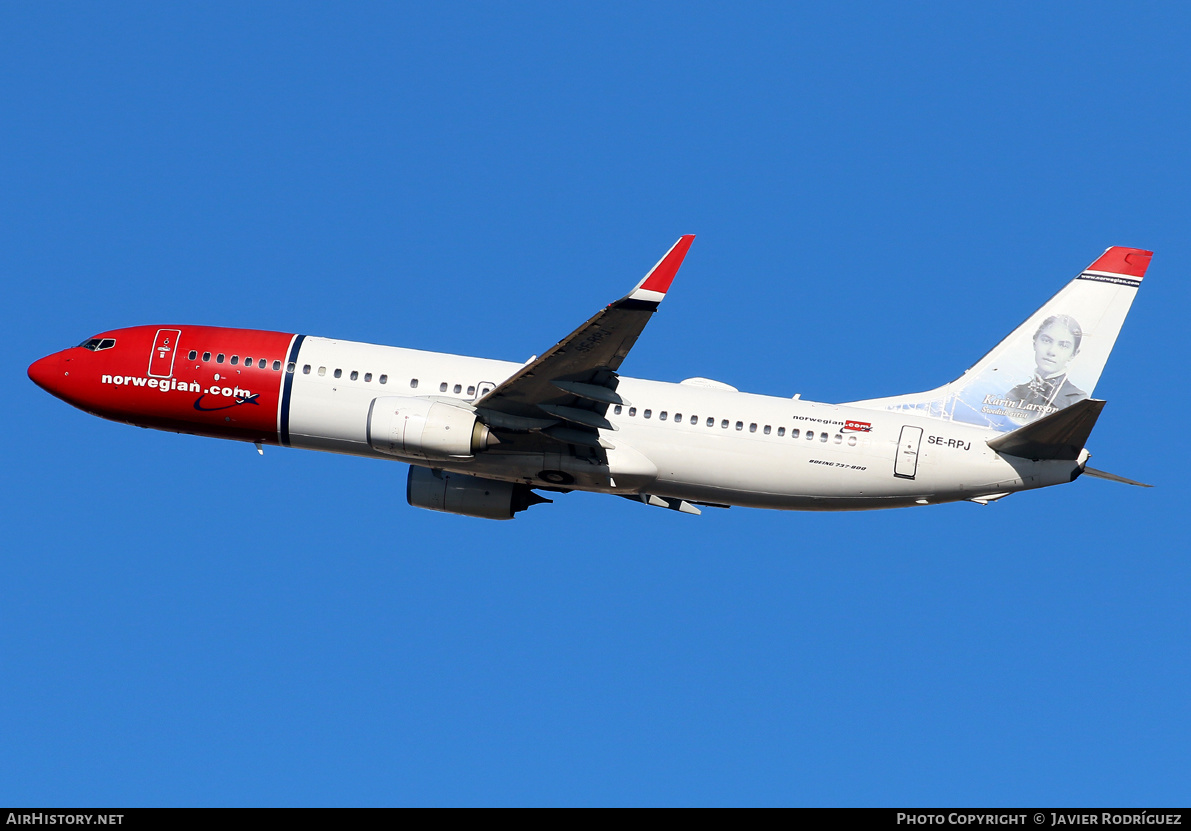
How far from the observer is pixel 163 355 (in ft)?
132

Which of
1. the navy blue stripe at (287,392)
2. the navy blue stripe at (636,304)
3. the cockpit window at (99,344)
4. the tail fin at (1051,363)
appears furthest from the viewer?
the cockpit window at (99,344)

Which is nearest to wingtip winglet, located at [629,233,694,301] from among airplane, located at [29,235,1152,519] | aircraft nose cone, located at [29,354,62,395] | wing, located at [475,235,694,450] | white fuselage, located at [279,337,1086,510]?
wing, located at [475,235,694,450]

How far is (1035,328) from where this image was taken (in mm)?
40625

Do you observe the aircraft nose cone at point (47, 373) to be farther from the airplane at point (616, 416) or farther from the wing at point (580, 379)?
the wing at point (580, 379)

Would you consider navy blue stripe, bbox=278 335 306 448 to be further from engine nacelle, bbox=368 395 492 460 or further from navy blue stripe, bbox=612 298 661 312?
navy blue stripe, bbox=612 298 661 312

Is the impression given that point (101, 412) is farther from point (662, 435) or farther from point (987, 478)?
point (987, 478)

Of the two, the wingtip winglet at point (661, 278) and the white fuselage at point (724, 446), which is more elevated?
the wingtip winglet at point (661, 278)

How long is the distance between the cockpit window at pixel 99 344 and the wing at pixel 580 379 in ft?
43.0

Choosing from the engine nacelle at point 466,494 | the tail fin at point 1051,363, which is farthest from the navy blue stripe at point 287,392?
the tail fin at point 1051,363

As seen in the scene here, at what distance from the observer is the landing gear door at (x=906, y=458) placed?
38.0 m

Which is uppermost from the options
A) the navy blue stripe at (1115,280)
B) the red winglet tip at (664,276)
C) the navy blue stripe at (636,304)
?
the navy blue stripe at (1115,280)

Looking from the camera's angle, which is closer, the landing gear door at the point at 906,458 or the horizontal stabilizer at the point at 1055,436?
the horizontal stabilizer at the point at 1055,436

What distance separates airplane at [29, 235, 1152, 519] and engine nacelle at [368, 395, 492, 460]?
0.18 feet
